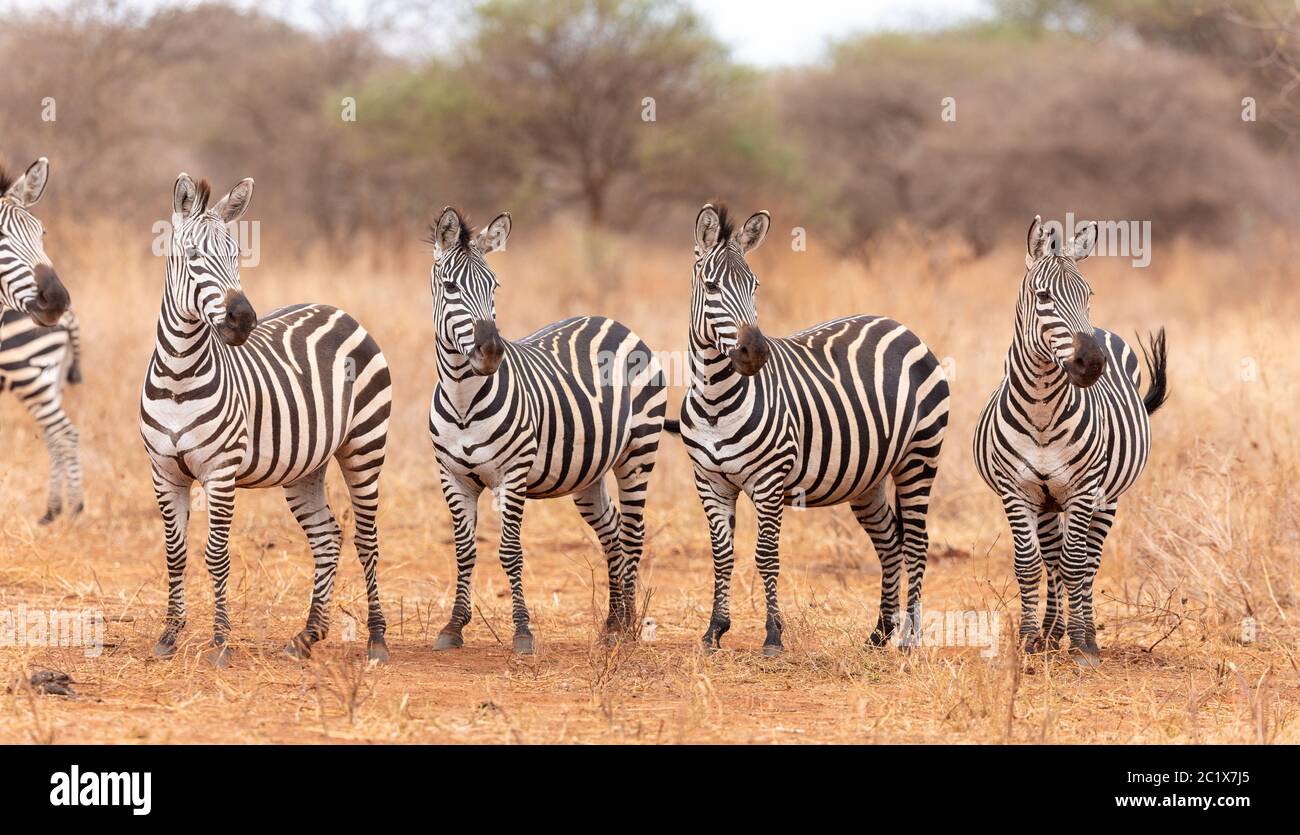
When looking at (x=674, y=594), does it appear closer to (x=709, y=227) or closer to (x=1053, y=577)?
(x=1053, y=577)

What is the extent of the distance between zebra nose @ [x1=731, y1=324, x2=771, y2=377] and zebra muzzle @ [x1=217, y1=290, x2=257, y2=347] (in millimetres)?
2152

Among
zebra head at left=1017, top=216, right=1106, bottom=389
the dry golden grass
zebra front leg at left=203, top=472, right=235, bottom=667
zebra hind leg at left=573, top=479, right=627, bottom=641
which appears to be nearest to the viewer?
the dry golden grass

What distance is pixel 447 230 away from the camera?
22.0 feet

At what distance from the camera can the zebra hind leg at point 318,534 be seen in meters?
6.87

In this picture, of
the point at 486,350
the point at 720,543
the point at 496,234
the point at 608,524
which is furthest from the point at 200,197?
the point at 720,543

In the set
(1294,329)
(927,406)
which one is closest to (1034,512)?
(927,406)

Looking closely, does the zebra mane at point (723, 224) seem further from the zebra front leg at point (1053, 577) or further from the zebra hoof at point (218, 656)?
the zebra hoof at point (218, 656)

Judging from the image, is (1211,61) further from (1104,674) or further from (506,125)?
(1104,674)

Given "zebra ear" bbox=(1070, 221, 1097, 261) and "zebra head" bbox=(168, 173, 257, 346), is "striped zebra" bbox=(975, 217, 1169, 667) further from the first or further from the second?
"zebra head" bbox=(168, 173, 257, 346)

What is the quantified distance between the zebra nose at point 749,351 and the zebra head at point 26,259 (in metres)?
3.03

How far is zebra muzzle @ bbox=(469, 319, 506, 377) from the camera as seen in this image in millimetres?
6402

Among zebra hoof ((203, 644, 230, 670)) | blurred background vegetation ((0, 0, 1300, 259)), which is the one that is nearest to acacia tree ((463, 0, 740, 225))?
blurred background vegetation ((0, 0, 1300, 259))
